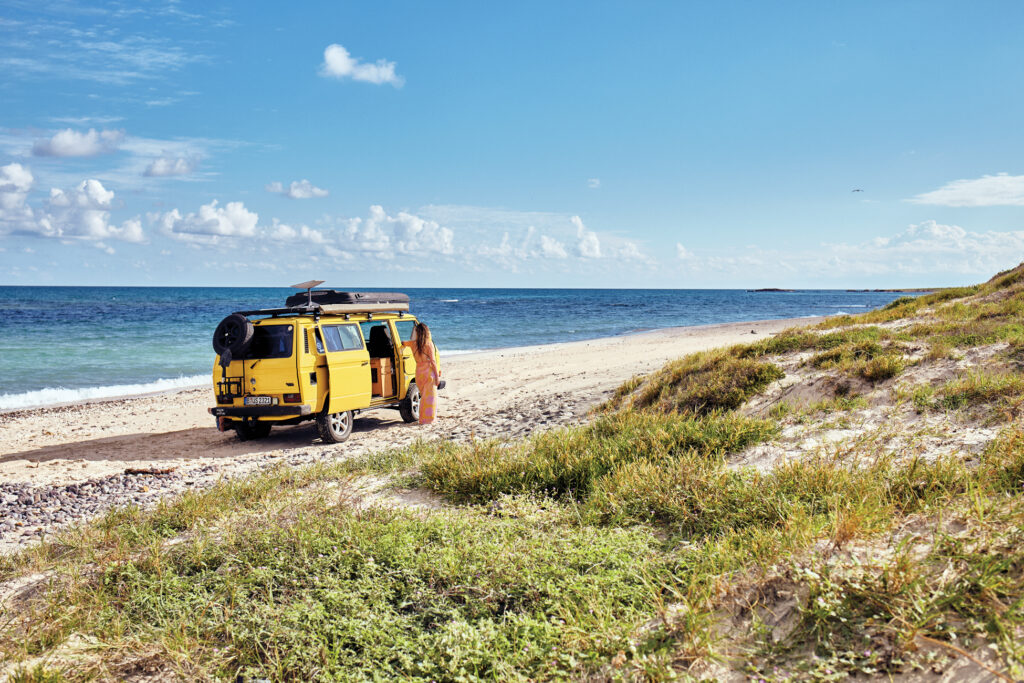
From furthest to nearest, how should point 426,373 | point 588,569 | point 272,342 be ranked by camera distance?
point 426,373 < point 272,342 < point 588,569

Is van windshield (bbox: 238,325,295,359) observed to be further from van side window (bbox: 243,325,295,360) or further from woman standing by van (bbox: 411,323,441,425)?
woman standing by van (bbox: 411,323,441,425)

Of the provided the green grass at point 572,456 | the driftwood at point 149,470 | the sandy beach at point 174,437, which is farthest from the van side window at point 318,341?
the green grass at point 572,456

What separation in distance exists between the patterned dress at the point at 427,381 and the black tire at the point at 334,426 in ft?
5.02

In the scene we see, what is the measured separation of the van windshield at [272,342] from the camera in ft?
32.7

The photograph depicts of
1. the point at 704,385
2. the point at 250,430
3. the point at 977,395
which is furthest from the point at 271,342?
the point at 977,395

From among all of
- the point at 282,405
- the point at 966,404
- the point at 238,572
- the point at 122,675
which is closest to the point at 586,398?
the point at 282,405

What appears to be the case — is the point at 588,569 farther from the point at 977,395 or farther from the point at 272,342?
the point at 272,342

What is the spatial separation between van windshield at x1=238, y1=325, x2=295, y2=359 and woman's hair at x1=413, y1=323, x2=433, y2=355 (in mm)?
2630

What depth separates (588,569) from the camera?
380 cm

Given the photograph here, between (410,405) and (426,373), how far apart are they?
867 mm

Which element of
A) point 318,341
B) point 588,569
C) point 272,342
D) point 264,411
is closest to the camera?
point 588,569

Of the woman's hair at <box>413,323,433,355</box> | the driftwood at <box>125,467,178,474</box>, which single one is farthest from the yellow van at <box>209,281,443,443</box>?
the driftwood at <box>125,467,178,474</box>

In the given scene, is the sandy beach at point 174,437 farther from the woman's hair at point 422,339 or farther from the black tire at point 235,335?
the black tire at point 235,335

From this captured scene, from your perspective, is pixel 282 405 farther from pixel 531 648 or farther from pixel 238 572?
pixel 531 648
